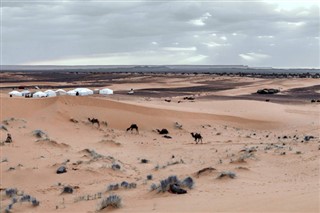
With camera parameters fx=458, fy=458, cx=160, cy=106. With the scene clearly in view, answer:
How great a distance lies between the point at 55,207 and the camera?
12.8 m

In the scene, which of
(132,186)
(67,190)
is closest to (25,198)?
(67,190)

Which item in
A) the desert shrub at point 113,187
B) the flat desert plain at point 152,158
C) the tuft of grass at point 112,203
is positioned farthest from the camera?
the desert shrub at point 113,187

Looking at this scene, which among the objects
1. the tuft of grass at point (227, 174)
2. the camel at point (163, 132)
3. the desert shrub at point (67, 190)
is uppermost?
the tuft of grass at point (227, 174)

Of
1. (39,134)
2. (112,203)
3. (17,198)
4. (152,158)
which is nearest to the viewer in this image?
(112,203)

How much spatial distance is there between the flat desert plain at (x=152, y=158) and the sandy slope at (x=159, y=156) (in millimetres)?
43

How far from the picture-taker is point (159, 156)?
23.0m

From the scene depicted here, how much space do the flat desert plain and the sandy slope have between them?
0.04m

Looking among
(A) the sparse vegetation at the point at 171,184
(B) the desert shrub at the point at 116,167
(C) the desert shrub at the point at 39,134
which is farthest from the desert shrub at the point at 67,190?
(C) the desert shrub at the point at 39,134

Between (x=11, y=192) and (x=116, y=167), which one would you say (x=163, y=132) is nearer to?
(x=116, y=167)

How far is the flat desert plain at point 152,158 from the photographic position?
12.0m

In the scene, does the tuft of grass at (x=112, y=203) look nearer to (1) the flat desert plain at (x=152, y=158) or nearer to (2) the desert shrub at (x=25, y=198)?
(1) the flat desert plain at (x=152, y=158)

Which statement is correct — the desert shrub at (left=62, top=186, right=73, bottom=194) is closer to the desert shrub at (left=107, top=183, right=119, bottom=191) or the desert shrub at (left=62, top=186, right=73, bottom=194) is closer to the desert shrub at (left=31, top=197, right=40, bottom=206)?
the desert shrub at (left=107, top=183, right=119, bottom=191)

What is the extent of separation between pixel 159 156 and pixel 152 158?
67 cm

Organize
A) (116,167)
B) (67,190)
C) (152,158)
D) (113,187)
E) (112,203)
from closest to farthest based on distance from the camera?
(112,203) < (113,187) < (67,190) < (116,167) < (152,158)
